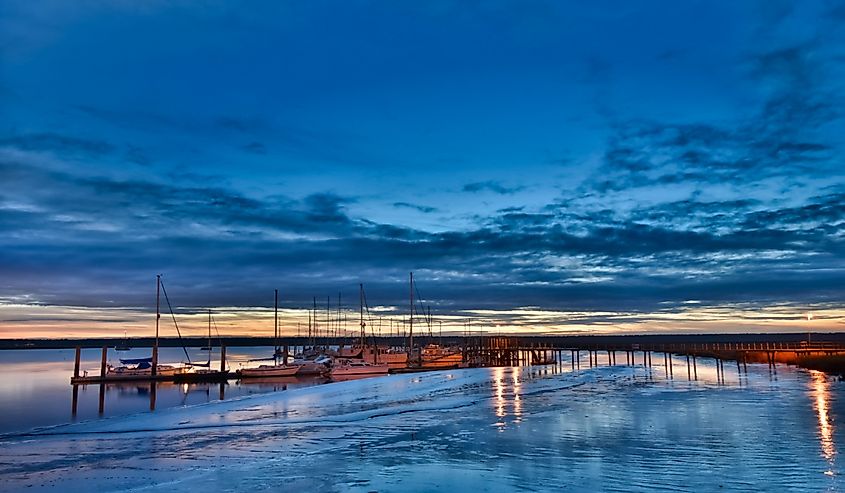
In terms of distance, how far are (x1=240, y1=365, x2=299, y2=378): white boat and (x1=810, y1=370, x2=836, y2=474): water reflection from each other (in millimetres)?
53149

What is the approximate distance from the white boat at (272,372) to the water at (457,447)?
38.5m

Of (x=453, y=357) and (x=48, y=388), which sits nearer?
(x=48, y=388)

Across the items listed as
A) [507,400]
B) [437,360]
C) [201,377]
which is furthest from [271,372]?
[507,400]

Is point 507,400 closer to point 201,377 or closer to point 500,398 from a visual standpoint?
point 500,398

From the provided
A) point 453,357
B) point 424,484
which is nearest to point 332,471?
point 424,484

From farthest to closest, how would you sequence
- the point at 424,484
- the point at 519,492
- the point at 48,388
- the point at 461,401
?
the point at 48,388, the point at 461,401, the point at 424,484, the point at 519,492

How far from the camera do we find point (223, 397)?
55.5 m

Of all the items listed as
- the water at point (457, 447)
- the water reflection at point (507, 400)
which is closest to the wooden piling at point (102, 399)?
the water at point (457, 447)

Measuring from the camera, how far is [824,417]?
2686cm

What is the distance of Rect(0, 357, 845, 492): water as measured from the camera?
1581cm

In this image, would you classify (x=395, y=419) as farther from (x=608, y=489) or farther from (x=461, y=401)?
(x=608, y=489)

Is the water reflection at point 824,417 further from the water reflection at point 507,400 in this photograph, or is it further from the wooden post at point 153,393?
the wooden post at point 153,393

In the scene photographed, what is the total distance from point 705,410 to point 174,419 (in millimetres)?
24979

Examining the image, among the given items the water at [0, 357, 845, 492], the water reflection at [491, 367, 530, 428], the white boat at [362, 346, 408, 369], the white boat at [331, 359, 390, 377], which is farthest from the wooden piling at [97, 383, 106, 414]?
the white boat at [362, 346, 408, 369]
